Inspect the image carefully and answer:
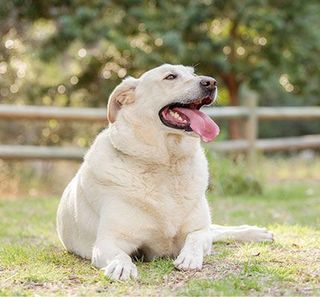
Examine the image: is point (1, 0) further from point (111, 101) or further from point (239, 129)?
point (111, 101)

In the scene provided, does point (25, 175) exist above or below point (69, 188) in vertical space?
below

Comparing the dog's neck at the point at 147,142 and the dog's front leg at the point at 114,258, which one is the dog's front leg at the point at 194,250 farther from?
the dog's neck at the point at 147,142

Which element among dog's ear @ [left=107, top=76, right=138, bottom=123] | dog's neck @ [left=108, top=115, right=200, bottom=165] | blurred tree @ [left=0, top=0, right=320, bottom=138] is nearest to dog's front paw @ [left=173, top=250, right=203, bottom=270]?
dog's neck @ [left=108, top=115, right=200, bottom=165]

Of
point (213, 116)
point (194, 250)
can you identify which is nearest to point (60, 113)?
point (213, 116)

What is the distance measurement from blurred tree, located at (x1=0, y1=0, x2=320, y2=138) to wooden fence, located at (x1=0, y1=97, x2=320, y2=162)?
964mm

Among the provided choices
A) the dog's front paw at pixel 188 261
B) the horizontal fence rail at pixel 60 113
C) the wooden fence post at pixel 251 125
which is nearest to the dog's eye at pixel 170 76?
the dog's front paw at pixel 188 261

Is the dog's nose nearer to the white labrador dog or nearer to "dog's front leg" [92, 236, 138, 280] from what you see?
the white labrador dog

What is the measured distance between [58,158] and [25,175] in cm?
68

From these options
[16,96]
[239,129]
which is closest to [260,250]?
[239,129]

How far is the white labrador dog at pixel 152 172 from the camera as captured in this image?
398 cm

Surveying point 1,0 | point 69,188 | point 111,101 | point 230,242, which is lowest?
point 230,242

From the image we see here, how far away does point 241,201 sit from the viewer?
784cm

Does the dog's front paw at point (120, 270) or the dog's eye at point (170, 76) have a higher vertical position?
the dog's eye at point (170, 76)

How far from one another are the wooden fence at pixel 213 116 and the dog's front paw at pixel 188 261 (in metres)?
5.67
